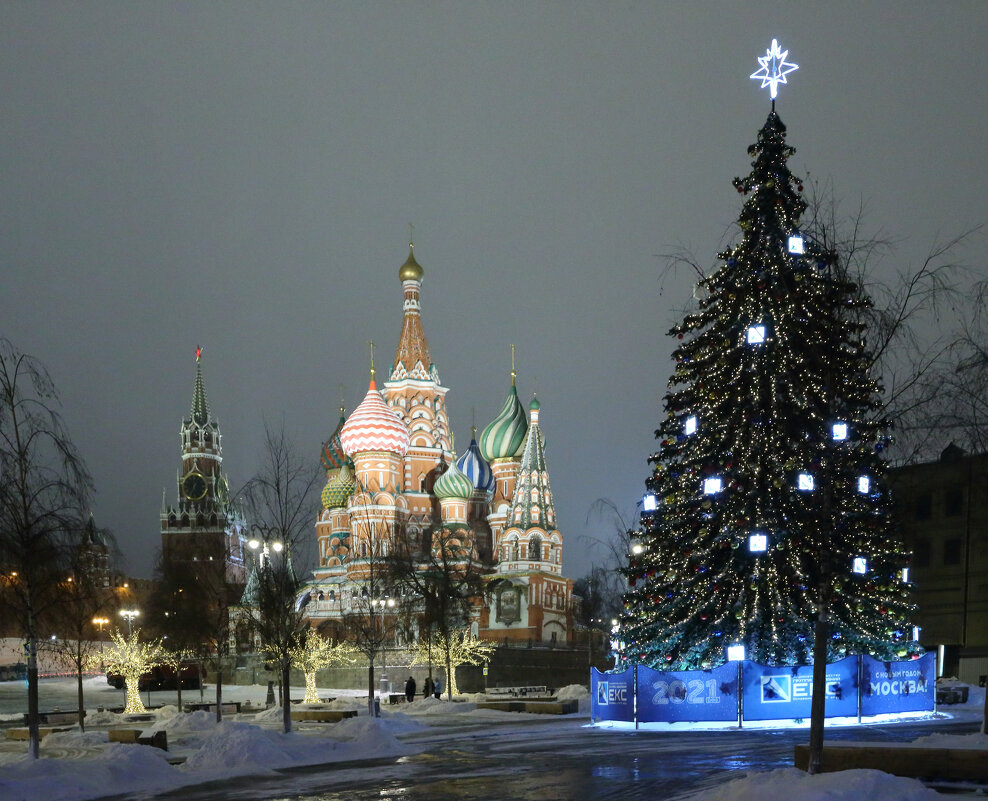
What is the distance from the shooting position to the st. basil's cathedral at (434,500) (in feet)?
259

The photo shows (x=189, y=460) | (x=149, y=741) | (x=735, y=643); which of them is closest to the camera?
(x=149, y=741)

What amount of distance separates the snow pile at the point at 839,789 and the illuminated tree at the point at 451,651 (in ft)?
111

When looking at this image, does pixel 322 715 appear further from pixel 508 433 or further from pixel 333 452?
pixel 333 452

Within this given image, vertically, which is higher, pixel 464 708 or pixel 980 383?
pixel 980 383

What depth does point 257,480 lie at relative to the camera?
26.7 metres

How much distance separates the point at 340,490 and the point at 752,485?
232 feet

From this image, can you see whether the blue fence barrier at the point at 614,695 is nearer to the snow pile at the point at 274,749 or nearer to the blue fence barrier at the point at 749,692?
the blue fence barrier at the point at 749,692

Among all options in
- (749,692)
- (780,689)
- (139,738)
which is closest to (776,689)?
(780,689)

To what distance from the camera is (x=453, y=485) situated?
85.8 meters

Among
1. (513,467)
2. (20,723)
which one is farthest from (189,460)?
(20,723)

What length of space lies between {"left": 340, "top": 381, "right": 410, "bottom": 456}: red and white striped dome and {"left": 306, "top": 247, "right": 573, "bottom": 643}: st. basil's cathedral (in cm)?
8

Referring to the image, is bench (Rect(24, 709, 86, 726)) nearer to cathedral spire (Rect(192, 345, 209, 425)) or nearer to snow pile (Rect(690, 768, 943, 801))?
snow pile (Rect(690, 768, 943, 801))

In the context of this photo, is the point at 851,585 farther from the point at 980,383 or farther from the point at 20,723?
the point at 20,723

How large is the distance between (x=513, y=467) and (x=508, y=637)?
60.0ft
